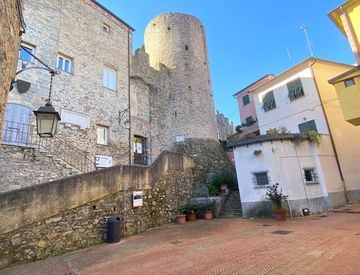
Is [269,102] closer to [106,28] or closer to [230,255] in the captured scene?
[106,28]

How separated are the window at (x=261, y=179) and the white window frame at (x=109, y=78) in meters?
10.9

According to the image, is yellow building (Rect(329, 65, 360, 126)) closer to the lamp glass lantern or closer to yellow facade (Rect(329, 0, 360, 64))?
yellow facade (Rect(329, 0, 360, 64))

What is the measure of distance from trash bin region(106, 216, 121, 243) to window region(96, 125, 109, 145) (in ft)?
22.1

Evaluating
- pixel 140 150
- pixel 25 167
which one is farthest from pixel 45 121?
pixel 140 150

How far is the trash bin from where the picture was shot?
760 centimetres

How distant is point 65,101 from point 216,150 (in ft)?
41.7

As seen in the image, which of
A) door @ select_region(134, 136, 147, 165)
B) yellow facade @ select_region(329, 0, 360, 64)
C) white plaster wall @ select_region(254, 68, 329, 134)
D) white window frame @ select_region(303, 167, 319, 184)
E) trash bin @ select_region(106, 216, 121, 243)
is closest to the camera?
trash bin @ select_region(106, 216, 121, 243)

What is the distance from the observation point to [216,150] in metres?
19.7

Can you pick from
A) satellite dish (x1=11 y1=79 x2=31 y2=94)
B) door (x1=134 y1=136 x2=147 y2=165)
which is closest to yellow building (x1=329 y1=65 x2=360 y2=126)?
door (x1=134 y1=136 x2=147 y2=165)

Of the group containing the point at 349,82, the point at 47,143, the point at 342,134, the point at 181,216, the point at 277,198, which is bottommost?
the point at 181,216

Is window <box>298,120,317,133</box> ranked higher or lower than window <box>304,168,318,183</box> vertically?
higher

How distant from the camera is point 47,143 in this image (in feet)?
35.2

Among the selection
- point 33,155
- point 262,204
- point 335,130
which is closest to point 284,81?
point 335,130

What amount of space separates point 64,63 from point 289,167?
13.8 m
